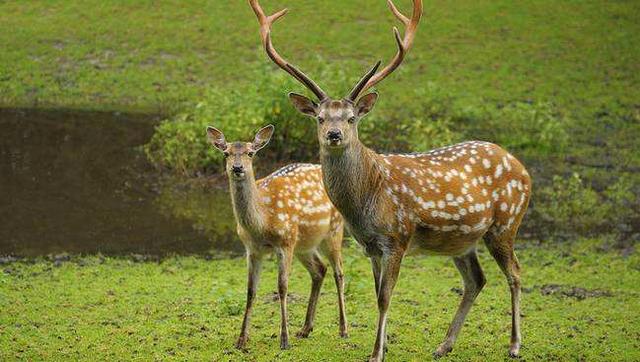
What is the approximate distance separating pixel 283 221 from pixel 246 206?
0.40 meters

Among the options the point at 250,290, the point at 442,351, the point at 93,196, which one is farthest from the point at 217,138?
the point at 93,196

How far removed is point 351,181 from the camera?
8180mm

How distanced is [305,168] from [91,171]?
770cm

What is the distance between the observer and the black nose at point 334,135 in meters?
7.92

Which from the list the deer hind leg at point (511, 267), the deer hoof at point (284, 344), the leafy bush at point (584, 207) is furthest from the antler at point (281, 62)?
the leafy bush at point (584, 207)

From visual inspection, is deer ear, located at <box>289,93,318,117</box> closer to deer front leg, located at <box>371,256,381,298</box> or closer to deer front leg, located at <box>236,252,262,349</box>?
deer front leg, located at <box>371,256,381,298</box>

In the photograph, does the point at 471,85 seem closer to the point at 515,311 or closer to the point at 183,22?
the point at 183,22

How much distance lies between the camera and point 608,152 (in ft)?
61.3

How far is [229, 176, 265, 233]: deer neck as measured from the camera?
9.03 metres

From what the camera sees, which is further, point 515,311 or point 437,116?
point 437,116

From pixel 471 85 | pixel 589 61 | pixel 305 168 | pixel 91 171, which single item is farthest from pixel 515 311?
pixel 589 61

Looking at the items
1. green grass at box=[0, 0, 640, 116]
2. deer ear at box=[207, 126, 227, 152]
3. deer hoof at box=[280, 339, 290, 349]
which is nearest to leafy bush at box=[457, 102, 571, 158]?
green grass at box=[0, 0, 640, 116]

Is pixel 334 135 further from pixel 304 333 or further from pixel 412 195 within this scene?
pixel 304 333

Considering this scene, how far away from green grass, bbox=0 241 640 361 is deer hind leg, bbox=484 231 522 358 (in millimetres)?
193
